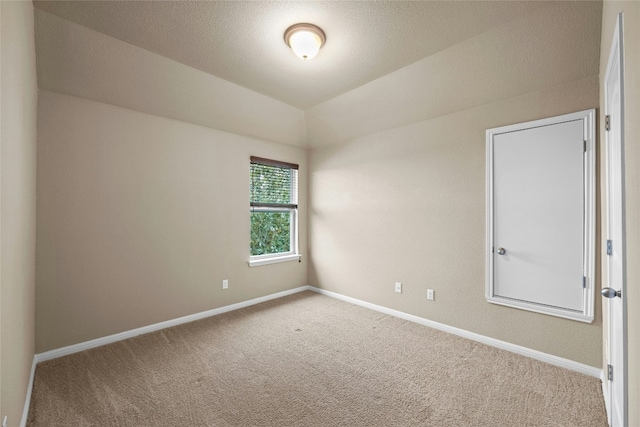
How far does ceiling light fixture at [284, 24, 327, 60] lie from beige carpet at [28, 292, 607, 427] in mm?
2629

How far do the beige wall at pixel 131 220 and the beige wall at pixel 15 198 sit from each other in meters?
0.36

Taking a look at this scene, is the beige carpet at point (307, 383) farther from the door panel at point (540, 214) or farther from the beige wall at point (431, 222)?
the door panel at point (540, 214)

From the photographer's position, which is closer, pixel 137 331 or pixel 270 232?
pixel 137 331

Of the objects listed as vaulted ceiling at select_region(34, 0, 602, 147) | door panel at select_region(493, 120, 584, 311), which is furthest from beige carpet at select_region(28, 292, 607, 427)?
vaulted ceiling at select_region(34, 0, 602, 147)

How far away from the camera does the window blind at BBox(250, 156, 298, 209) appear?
13.5 feet

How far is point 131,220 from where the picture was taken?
2.98 m

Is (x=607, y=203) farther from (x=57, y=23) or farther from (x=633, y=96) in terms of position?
(x=57, y=23)

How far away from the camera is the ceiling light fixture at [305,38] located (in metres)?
2.21

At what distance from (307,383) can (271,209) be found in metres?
2.60

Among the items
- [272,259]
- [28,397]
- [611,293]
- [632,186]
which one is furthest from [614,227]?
[28,397]

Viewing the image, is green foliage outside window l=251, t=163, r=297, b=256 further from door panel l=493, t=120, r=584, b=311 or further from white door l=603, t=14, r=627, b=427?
white door l=603, t=14, r=627, b=427

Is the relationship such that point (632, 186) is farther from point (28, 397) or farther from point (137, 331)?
point (137, 331)

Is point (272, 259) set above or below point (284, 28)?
below

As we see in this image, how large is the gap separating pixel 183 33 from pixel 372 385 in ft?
10.3
